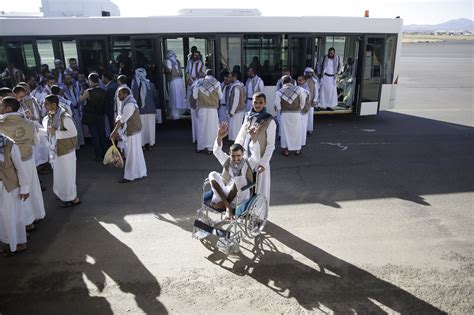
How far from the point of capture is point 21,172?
16.6 feet

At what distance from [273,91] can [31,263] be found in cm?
763

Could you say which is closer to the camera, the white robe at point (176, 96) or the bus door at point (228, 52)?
the bus door at point (228, 52)

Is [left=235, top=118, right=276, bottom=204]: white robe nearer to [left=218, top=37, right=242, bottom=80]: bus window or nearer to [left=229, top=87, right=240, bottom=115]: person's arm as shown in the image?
[left=229, top=87, right=240, bottom=115]: person's arm

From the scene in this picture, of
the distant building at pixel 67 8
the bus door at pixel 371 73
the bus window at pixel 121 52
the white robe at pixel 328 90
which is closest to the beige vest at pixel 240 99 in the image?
the bus window at pixel 121 52

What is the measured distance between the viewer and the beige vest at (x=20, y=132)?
539 centimetres

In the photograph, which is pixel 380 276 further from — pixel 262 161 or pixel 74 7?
pixel 74 7

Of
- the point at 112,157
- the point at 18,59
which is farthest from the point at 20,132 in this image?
the point at 18,59

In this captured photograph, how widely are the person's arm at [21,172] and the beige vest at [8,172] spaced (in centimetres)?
4

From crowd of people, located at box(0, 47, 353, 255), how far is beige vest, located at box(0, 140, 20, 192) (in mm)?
10

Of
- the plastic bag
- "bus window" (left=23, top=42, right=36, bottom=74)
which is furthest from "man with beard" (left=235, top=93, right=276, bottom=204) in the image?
"bus window" (left=23, top=42, right=36, bottom=74)

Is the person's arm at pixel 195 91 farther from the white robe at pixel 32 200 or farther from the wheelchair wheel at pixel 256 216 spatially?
the wheelchair wheel at pixel 256 216

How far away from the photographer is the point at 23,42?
10.2 metres

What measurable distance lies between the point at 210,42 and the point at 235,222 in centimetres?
685

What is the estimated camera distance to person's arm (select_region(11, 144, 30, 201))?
4957mm
